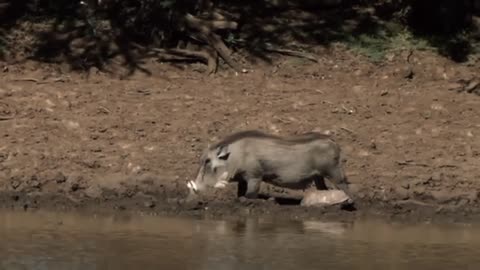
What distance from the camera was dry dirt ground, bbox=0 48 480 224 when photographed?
11.5m

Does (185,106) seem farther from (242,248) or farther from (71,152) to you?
(242,248)

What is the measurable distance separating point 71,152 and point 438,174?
3.65 m

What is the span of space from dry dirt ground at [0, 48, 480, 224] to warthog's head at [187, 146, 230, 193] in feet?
0.52

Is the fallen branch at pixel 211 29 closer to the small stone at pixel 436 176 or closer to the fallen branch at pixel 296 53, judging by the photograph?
the fallen branch at pixel 296 53

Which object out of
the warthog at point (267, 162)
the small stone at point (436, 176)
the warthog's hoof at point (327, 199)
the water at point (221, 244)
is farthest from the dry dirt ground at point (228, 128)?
the water at point (221, 244)

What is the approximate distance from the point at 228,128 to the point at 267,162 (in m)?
2.01

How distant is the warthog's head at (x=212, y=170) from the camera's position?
11.2 metres

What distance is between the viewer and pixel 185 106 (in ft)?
45.4

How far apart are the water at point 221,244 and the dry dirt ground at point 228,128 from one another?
1.76ft

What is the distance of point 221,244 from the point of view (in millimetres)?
9625

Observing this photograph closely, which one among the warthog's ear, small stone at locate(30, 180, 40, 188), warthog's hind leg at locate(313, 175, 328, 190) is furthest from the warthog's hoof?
small stone at locate(30, 180, 40, 188)

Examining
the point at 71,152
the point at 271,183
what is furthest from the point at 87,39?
the point at 271,183

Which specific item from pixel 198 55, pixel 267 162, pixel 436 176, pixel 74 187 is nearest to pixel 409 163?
pixel 436 176

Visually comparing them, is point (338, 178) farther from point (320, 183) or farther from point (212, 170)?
point (212, 170)
